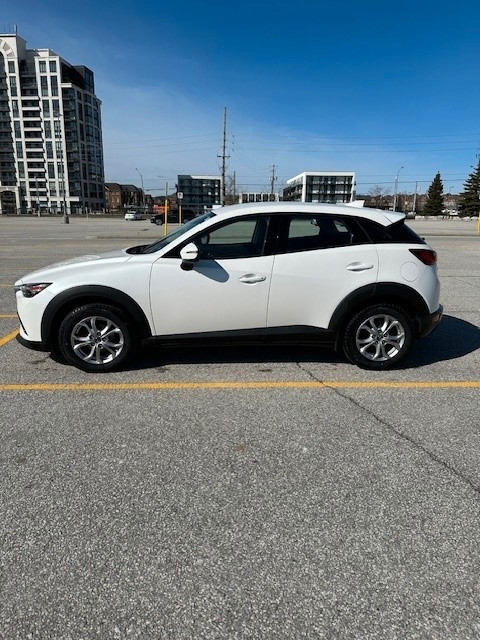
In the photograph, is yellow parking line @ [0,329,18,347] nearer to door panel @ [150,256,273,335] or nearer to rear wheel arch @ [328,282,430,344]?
door panel @ [150,256,273,335]

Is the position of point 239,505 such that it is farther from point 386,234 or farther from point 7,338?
point 7,338

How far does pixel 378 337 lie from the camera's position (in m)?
4.31

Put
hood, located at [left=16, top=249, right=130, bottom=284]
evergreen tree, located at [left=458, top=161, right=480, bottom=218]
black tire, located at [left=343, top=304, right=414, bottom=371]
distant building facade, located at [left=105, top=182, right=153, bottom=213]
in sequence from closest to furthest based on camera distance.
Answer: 1. hood, located at [left=16, top=249, right=130, bottom=284]
2. black tire, located at [left=343, top=304, right=414, bottom=371]
3. evergreen tree, located at [left=458, top=161, right=480, bottom=218]
4. distant building facade, located at [left=105, top=182, right=153, bottom=213]

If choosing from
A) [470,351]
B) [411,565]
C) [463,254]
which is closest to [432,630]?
[411,565]

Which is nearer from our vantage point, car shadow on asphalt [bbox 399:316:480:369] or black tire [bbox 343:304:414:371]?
black tire [bbox 343:304:414:371]

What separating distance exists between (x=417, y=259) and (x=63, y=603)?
12.8ft

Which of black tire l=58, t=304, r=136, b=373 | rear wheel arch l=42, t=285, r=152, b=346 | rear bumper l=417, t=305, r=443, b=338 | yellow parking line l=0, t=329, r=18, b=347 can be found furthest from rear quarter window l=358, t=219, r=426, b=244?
yellow parking line l=0, t=329, r=18, b=347

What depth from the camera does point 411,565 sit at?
79.2 inches

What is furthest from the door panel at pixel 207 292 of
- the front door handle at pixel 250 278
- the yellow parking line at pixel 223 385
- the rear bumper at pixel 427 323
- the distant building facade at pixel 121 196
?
the distant building facade at pixel 121 196

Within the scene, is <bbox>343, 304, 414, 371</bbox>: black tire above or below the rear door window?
below

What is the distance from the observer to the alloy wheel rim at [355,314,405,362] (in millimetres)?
4293

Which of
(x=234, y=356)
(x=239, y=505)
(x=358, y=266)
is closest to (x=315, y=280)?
(x=358, y=266)

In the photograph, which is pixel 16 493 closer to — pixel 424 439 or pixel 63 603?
pixel 63 603

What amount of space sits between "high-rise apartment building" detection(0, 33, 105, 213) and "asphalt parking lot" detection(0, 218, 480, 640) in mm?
114911
